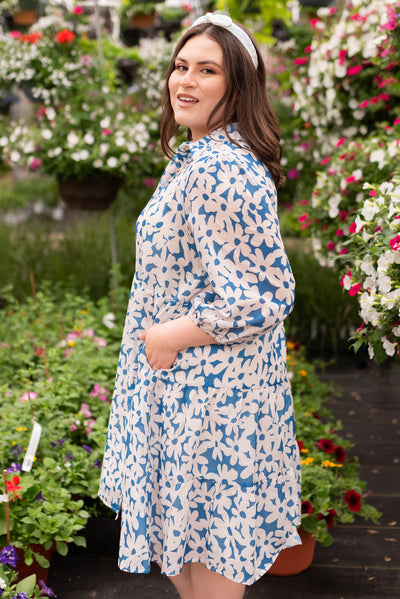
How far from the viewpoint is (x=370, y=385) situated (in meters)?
3.53

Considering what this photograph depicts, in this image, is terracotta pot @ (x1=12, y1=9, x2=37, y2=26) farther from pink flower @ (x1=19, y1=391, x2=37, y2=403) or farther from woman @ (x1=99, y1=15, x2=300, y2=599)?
woman @ (x1=99, y1=15, x2=300, y2=599)

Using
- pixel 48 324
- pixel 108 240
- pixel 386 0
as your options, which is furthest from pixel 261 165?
pixel 108 240

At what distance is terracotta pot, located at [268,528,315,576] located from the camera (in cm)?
192

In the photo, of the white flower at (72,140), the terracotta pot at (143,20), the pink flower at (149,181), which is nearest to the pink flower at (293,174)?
the pink flower at (149,181)

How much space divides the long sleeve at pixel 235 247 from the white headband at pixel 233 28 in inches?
9.6

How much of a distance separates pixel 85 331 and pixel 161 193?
1793mm

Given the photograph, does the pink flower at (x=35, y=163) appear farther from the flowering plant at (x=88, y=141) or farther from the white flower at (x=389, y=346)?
the white flower at (x=389, y=346)

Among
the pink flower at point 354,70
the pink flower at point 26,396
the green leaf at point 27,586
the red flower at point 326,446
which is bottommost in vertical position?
the green leaf at point 27,586

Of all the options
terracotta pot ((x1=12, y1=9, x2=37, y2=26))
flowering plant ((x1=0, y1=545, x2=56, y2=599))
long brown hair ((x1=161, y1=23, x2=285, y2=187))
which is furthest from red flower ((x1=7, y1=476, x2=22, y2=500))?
terracotta pot ((x1=12, y1=9, x2=37, y2=26))

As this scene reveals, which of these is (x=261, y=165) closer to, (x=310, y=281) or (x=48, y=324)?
(x=48, y=324)

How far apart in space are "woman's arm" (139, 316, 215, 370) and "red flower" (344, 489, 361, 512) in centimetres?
99

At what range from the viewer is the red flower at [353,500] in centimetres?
196

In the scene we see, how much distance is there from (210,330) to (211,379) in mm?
110

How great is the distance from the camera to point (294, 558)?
193 centimetres
